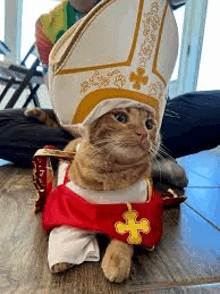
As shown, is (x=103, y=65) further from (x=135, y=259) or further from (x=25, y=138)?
(x=25, y=138)

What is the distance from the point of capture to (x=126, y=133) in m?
0.72

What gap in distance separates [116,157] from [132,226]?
0.49ft

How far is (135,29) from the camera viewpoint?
72 cm

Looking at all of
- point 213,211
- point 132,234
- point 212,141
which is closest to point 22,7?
point 212,141

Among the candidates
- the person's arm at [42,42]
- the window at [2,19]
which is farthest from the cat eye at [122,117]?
the window at [2,19]

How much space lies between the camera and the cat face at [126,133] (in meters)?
0.72

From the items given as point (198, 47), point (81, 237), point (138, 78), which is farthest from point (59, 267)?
point (198, 47)

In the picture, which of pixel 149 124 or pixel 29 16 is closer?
pixel 149 124

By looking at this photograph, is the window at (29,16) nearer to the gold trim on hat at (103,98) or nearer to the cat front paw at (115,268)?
the gold trim on hat at (103,98)

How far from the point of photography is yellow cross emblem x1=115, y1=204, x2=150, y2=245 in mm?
778

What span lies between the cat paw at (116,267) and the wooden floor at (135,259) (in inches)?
0.5

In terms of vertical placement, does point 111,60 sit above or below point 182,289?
above

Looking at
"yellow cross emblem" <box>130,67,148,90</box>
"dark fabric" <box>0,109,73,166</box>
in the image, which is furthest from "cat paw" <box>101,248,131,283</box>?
"dark fabric" <box>0,109,73,166</box>

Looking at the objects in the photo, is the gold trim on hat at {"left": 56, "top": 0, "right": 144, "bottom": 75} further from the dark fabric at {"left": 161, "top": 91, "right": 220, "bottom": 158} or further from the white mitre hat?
the dark fabric at {"left": 161, "top": 91, "right": 220, "bottom": 158}
